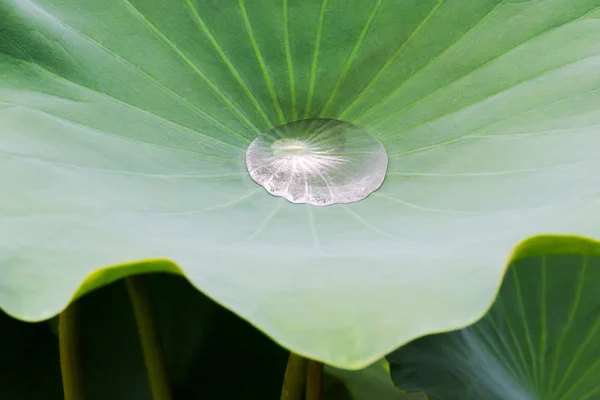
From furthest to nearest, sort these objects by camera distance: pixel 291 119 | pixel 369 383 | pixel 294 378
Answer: pixel 369 383
pixel 291 119
pixel 294 378

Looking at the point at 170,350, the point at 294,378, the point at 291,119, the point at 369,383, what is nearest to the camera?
the point at 294,378

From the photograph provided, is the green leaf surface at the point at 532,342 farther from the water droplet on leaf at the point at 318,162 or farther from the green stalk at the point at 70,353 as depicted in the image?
the green stalk at the point at 70,353

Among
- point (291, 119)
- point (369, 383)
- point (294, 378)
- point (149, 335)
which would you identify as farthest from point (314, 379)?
point (369, 383)

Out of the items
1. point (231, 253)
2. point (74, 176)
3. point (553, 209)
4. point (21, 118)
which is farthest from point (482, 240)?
point (21, 118)

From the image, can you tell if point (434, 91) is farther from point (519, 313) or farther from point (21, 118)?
point (21, 118)

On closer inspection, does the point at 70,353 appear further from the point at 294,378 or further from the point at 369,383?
the point at 369,383

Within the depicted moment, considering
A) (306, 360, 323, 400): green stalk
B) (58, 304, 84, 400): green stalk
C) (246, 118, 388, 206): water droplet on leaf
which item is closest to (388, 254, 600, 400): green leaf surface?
(306, 360, 323, 400): green stalk
